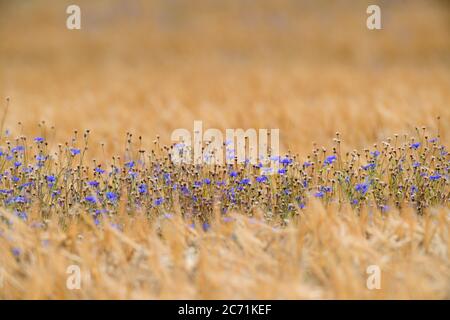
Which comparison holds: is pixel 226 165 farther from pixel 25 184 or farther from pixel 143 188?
pixel 25 184

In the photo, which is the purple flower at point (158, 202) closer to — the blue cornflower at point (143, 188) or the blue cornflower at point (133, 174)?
the blue cornflower at point (143, 188)

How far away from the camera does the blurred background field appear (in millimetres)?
7547

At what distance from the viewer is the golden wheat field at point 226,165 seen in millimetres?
3189

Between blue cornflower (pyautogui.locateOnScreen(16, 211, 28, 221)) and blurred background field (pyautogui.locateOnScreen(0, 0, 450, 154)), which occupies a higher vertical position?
blurred background field (pyautogui.locateOnScreen(0, 0, 450, 154))

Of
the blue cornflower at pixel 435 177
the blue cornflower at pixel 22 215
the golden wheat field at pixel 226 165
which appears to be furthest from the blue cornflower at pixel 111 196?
the blue cornflower at pixel 435 177

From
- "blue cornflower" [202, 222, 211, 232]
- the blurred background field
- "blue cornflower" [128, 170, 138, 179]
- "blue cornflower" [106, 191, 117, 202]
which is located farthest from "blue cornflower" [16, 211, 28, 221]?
the blurred background field

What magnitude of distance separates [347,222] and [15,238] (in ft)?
5.51

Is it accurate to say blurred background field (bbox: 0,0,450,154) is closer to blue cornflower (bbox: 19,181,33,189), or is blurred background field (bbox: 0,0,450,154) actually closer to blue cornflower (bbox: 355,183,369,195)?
blue cornflower (bbox: 355,183,369,195)

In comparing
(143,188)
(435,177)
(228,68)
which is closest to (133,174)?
(143,188)

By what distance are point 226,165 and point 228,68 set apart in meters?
7.82

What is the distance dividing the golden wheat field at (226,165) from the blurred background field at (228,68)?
0.04m

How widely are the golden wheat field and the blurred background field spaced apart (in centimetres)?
4
